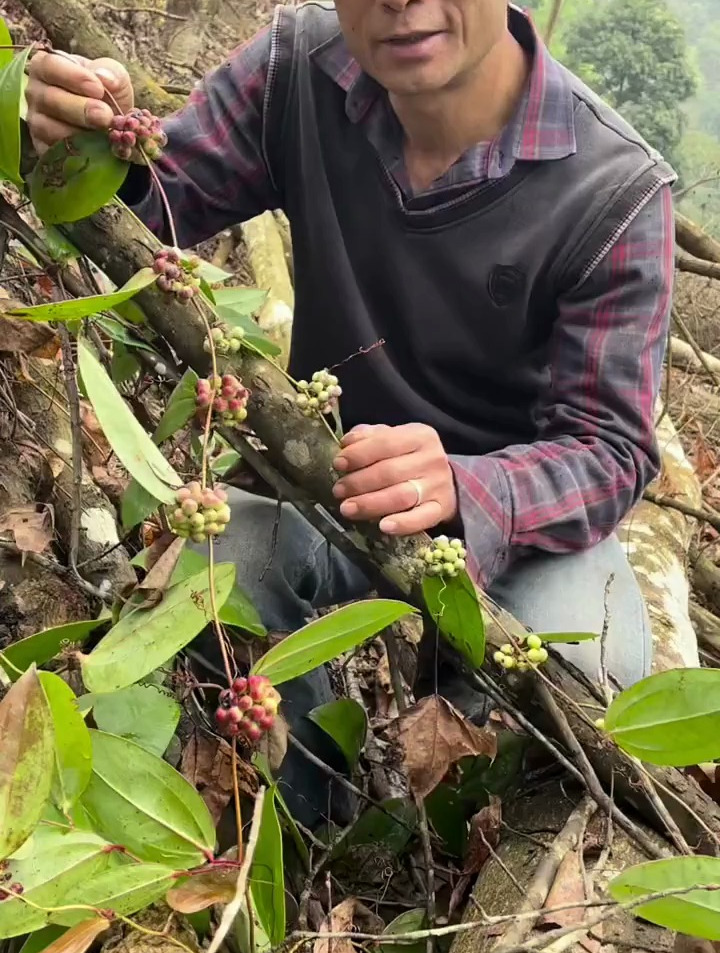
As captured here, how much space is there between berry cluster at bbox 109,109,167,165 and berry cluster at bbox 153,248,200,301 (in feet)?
0.25

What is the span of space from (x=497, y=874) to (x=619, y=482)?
0.40 metres

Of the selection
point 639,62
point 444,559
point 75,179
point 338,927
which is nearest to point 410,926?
point 338,927

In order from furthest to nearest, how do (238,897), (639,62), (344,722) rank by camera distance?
1. (639,62)
2. (344,722)
3. (238,897)

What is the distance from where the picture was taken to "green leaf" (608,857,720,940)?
17.6 inches

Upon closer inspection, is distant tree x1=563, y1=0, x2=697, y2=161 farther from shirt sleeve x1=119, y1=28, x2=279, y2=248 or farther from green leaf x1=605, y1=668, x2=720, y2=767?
green leaf x1=605, y1=668, x2=720, y2=767

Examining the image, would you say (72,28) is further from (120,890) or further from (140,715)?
(120,890)

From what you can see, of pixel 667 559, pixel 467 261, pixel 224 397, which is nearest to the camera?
pixel 224 397

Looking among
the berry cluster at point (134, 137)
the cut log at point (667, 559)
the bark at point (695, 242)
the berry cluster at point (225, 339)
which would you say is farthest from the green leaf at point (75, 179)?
the bark at point (695, 242)

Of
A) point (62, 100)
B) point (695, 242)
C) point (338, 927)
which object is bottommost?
point (695, 242)

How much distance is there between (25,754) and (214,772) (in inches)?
10.2

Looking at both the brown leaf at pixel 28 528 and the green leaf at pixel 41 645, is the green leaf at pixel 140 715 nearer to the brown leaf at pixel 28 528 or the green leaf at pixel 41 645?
the green leaf at pixel 41 645

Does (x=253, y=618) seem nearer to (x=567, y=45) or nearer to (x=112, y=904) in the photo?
(x=112, y=904)

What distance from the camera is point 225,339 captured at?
61 centimetres

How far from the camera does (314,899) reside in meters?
0.77
